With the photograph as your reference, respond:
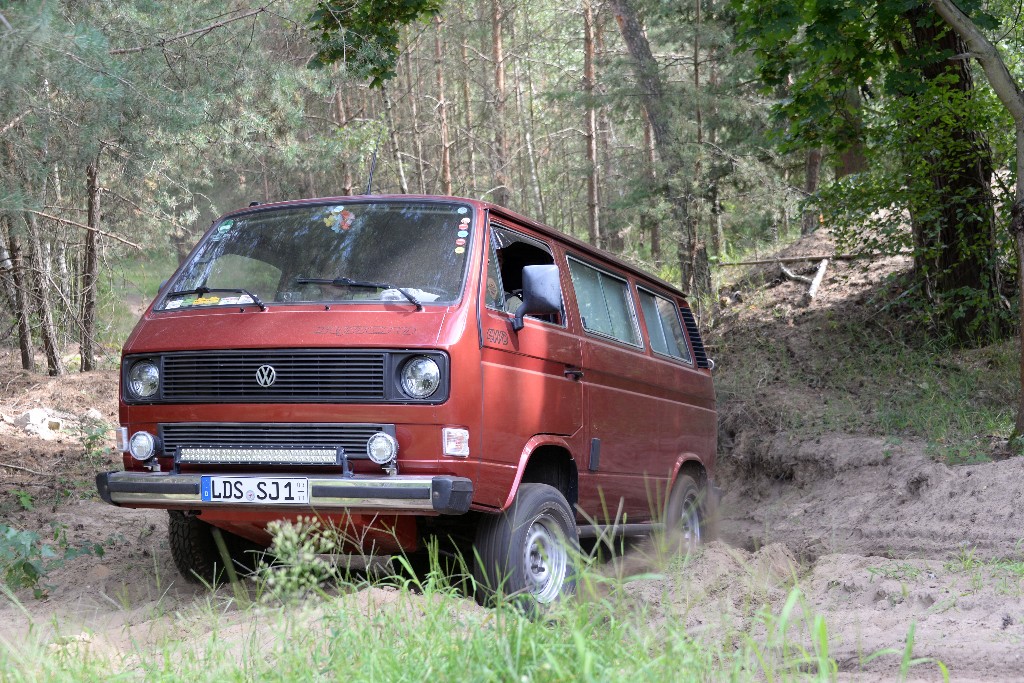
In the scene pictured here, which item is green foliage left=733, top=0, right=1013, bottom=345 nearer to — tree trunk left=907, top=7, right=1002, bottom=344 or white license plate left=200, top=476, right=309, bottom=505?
tree trunk left=907, top=7, right=1002, bottom=344

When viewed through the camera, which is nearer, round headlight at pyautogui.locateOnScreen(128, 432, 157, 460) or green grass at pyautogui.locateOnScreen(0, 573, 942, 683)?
green grass at pyautogui.locateOnScreen(0, 573, 942, 683)

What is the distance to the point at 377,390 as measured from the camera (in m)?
4.31

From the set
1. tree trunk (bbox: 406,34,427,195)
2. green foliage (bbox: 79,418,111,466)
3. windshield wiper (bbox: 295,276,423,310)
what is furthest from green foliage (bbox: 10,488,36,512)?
tree trunk (bbox: 406,34,427,195)

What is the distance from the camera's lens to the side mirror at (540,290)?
4.68 m

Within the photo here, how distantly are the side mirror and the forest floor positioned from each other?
1.32 metres

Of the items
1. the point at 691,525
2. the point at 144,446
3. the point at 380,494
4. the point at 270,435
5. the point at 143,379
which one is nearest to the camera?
the point at 380,494

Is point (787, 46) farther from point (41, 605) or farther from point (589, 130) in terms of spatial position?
point (589, 130)

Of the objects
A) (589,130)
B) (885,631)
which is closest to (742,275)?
(589,130)

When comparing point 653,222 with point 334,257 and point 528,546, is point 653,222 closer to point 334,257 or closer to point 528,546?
point 334,257

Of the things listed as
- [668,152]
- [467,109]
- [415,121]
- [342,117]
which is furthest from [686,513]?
[467,109]

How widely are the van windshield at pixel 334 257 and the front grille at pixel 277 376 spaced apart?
39 centimetres

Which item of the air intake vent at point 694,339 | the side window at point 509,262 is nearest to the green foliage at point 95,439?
the air intake vent at point 694,339

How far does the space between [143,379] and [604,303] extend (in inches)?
112

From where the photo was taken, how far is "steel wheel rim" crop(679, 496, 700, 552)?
23.0 ft
